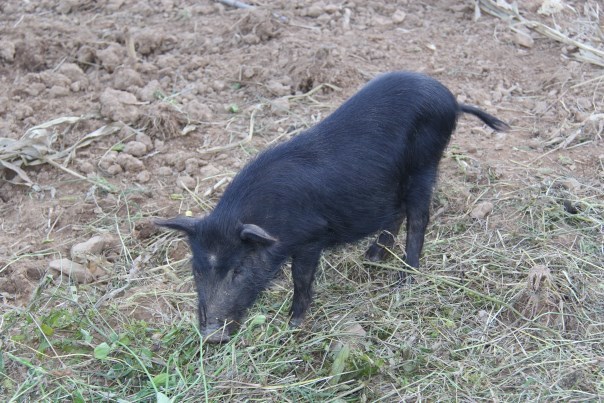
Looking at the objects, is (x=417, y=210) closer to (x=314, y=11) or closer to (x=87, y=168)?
(x=87, y=168)

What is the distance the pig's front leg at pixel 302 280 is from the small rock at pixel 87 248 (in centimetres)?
150

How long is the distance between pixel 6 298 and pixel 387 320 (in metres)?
2.38

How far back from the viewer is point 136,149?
6195mm

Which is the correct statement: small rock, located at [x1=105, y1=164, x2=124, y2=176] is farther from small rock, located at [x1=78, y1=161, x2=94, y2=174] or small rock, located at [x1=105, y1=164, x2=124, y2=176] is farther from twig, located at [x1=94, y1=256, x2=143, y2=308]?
twig, located at [x1=94, y1=256, x2=143, y2=308]

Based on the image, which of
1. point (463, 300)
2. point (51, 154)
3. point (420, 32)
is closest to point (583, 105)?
point (420, 32)

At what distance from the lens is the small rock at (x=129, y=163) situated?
606 cm

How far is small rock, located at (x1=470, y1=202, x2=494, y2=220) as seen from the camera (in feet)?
17.8

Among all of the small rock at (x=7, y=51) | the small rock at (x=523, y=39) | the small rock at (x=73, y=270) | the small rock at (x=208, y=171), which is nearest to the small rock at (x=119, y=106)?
the small rock at (x=208, y=171)

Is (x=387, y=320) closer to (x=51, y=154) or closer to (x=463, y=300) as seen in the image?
(x=463, y=300)

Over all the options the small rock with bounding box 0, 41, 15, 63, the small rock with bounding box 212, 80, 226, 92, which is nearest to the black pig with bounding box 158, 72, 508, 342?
the small rock with bounding box 212, 80, 226, 92

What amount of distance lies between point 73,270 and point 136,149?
1476 millimetres

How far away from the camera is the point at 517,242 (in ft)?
17.1

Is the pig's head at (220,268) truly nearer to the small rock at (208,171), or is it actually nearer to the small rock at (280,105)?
the small rock at (208,171)

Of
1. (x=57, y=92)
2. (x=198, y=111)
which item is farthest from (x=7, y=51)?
(x=198, y=111)
